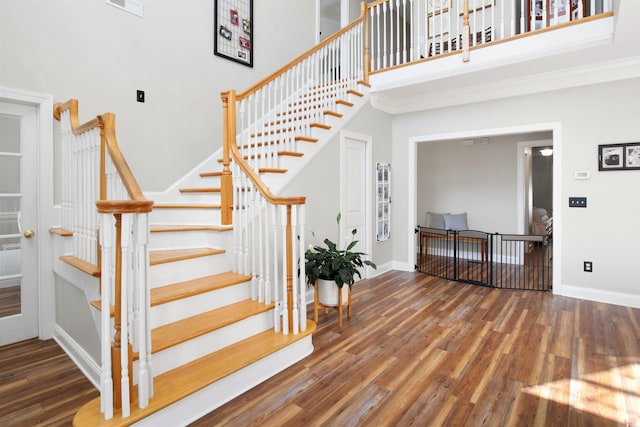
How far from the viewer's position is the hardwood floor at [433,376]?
1.93 metres

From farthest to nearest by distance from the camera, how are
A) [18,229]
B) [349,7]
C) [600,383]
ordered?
[349,7]
[18,229]
[600,383]

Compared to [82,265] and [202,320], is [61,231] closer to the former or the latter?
[82,265]

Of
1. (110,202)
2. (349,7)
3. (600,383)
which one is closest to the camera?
(110,202)

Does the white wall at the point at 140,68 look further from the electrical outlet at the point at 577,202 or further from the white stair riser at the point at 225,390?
the electrical outlet at the point at 577,202

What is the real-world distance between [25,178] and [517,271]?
251 inches

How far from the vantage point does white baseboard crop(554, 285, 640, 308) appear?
12.4ft

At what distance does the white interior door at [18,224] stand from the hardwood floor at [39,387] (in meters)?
0.23

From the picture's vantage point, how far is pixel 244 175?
2.97 metres

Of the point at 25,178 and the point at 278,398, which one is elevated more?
the point at 25,178

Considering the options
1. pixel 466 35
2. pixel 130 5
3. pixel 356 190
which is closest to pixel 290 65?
pixel 130 5

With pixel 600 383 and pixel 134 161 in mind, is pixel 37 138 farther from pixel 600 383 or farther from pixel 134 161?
pixel 600 383

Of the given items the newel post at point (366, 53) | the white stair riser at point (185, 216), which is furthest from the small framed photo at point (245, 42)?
the white stair riser at point (185, 216)

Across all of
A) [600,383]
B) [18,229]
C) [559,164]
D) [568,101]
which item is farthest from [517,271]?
[18,229]

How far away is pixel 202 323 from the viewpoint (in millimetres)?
2318
